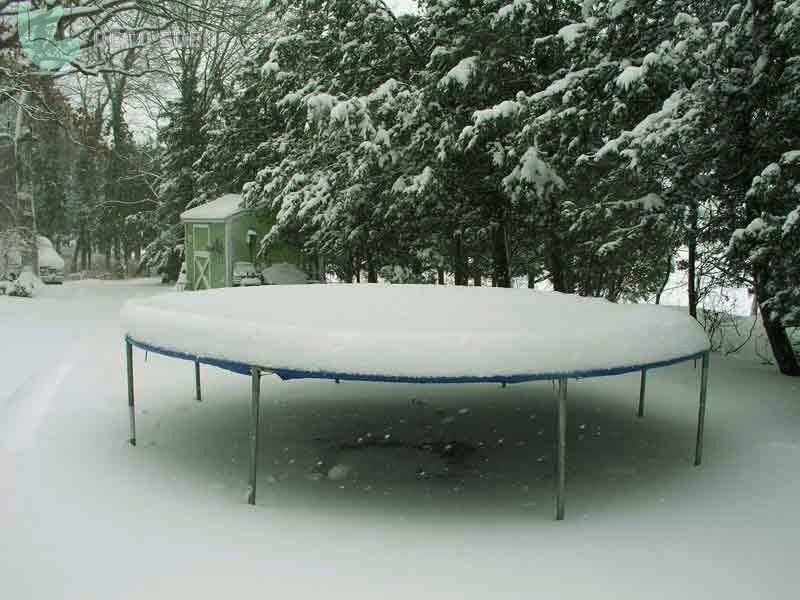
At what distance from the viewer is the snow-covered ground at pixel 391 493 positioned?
279cm

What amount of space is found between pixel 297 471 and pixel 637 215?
4.82 metres

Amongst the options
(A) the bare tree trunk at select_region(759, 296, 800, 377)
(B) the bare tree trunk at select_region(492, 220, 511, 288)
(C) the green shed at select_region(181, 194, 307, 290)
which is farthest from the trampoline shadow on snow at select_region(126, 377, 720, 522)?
(C) the green shed at select_region(181, 194, 307, 290)

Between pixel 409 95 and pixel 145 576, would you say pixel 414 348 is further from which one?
pixel 409 95

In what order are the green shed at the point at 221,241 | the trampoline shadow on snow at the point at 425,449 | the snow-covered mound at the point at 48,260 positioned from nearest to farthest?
the trampoline shadow on snow at the point at 425,449, the green shed at the point at 221,241, the snow-covered mound at the point at 48,260

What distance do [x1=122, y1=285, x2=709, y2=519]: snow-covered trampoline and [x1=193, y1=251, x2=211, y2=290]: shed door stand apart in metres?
10.6

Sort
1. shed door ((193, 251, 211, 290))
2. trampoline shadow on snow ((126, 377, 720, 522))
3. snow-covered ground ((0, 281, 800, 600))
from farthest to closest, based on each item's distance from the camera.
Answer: shed door ((193, 251, 211, 290)), trampoline shadow on snow ((126, 377, 720, 522)), snow-covered ground ((0, 281, 800, 600))

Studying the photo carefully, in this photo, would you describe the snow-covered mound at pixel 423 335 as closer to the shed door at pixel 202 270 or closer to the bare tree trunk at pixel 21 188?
the shed door at pixel 202 270

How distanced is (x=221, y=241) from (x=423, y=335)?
1245cm

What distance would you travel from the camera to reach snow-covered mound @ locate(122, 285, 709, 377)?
3.24m

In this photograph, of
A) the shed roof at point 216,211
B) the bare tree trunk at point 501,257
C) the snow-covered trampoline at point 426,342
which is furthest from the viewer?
the shed roof at point 216,211

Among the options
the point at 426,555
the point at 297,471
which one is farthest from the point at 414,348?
the point at 297,471

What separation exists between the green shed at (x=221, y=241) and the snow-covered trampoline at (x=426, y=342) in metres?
10.3

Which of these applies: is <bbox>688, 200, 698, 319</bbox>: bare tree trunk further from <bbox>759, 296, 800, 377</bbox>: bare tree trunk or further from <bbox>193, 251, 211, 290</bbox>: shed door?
<bbox>193, 251, 211, 290</bbox>: shed door

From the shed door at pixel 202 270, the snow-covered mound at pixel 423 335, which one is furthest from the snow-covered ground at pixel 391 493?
the shed door at pixel 202 270
